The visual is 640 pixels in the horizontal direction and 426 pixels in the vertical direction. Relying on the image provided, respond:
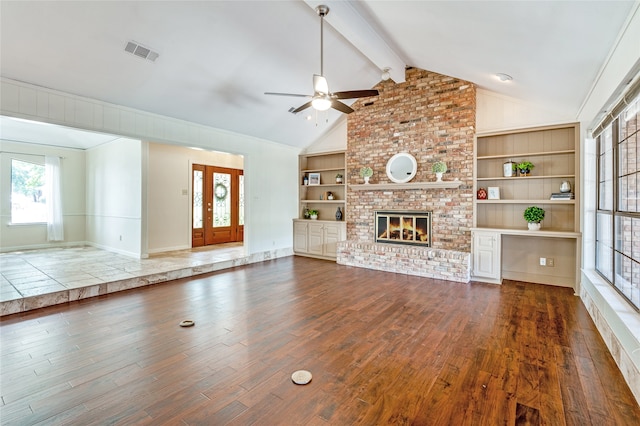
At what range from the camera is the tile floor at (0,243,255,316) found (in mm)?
3926

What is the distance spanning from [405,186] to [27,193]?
914 centimetres

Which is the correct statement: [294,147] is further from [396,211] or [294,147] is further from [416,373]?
[416,373]

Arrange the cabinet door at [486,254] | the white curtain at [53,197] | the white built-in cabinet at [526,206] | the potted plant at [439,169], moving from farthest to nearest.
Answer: the white curtain at [53,197], the potted plant at [439,169], the cabinet door at [486,254], the white built-in cabinet at [526,206]

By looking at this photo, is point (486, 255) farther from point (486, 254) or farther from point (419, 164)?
point (419, 164)

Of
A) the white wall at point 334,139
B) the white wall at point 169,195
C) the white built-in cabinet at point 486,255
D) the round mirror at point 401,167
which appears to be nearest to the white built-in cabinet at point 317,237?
the round mirror at point 401,167

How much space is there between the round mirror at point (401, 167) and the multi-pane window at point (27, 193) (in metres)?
8.70

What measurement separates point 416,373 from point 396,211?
4.20 m

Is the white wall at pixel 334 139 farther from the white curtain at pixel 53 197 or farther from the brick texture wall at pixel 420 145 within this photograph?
the white curtain at pixel 53 197

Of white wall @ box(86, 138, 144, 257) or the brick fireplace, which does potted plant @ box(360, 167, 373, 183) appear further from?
white wall @ box(86, 138, 144, 257)

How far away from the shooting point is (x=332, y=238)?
7125mm

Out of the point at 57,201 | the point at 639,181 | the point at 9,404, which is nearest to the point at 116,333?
the point at 9,404

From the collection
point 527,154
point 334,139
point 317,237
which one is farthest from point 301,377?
point 334,139

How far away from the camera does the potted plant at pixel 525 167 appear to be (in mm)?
5051

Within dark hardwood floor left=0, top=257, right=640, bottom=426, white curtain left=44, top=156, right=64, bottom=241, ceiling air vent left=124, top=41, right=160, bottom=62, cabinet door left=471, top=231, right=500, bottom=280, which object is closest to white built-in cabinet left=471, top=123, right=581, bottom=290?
cabinet door left=471, top=231, right=500, bottom=280
